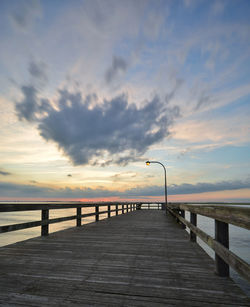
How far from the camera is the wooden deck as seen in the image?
2.87 m

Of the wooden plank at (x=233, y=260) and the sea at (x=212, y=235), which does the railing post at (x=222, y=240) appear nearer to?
the wooden plank at (x=233, y=260)

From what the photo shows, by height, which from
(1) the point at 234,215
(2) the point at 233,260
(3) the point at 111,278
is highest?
(1) the point at 234,215

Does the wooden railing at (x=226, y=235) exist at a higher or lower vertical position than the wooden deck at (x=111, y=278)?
higher

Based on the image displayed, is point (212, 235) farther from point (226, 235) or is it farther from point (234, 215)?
point (234, 215)

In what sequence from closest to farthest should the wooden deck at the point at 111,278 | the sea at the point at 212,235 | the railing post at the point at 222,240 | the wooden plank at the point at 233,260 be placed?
the wooden plank at the point at 233,260 → the wooden deck at the point at 111,278 → the railing post at the point at 222,240 → the sea at the point at 212,235

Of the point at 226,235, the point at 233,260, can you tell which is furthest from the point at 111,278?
the point at 226,235

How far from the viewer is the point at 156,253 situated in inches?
212

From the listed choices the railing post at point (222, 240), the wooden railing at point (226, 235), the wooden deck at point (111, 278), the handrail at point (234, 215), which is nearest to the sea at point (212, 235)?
the railing post at point (222, 240)

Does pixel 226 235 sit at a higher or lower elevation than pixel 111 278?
higher

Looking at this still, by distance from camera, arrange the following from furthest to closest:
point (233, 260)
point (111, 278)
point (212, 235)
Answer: point (212, 235) < point (111, 278) < point (233, 260)

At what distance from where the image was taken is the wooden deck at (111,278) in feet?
9.41

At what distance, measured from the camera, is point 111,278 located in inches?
143

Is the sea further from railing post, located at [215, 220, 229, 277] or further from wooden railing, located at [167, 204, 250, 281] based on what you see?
wooden railing, located at [167, 204, 250, 281]

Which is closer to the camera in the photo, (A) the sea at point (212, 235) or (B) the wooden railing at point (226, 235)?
(B) the wooden railing at point (226, 235)
